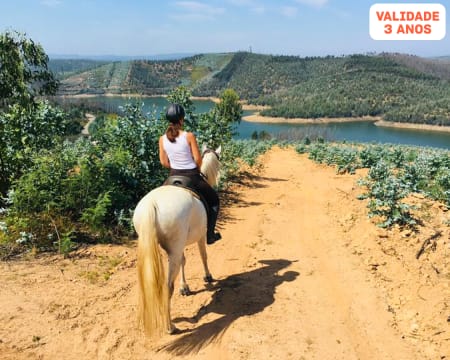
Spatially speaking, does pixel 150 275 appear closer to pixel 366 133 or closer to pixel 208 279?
pixel 208 279

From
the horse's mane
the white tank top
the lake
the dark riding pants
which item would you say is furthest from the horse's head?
the lake

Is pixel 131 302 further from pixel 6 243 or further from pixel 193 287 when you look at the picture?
pixel 6 243

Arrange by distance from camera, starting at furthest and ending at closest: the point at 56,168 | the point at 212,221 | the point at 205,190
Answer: the point at 56,168 → the point at 212,221 → the point at 205,190

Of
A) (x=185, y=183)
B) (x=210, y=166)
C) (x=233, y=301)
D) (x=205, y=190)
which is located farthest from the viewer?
(x=210, y=166)

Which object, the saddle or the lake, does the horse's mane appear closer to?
the saddle

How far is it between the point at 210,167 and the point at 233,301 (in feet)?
6.91

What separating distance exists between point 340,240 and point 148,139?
5014 millimetres

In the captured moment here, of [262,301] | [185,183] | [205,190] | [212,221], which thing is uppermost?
[185,183]

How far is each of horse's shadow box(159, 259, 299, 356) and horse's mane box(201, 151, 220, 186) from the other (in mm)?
1784

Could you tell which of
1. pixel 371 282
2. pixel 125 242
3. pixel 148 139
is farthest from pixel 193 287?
pixel 148 139

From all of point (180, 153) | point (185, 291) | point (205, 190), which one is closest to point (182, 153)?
point (180, 153)

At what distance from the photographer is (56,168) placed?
22.9 ft

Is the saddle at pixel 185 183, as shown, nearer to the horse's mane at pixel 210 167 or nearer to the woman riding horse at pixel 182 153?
the woman riding horse at pixel 182 153

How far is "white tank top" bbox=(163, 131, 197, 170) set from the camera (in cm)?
496
